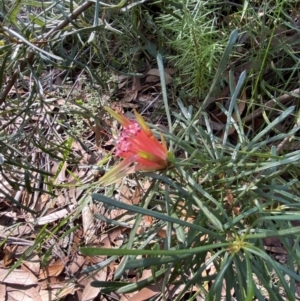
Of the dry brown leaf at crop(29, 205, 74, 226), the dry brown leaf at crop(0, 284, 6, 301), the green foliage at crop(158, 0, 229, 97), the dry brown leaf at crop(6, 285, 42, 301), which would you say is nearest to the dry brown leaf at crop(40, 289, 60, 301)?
the dry brown leaf at crop(6, 285, 42, 301)

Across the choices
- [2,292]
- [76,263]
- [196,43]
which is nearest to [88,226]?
[76,263]

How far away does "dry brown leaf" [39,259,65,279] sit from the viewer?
5.38 feet

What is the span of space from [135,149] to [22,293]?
102cm

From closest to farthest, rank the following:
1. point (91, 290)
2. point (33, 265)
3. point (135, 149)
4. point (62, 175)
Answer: point (135, 149) < point (91, 290) < point (33, 265) < point (62, 175)

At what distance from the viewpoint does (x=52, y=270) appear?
164 cm

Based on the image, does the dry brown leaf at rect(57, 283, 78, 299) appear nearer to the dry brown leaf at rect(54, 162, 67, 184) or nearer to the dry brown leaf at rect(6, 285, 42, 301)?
the dry brown leaf at rect(6, 285, 42, 301)

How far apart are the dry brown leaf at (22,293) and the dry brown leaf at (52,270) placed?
0.05 m

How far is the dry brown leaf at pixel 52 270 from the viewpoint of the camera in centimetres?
164

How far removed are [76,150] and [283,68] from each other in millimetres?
795

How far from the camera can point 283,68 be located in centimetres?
166

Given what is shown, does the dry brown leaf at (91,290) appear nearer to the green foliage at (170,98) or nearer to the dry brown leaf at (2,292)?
the green foliage at (170,98)

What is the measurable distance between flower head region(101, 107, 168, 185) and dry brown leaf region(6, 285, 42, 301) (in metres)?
0.93

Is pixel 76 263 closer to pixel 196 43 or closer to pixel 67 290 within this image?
pixel 67 290

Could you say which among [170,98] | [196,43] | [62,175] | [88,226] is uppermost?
[196,43]
